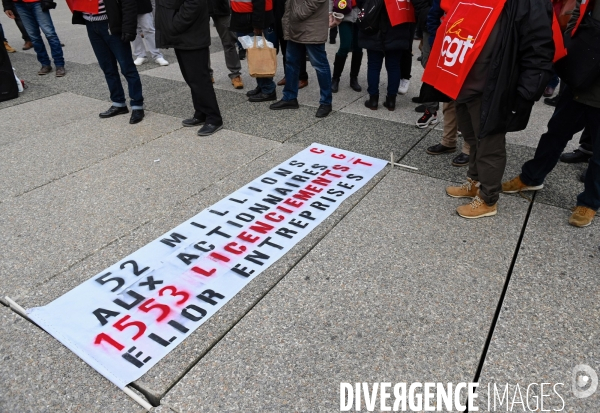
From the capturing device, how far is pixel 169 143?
14.9 ft

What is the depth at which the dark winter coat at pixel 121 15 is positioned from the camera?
440cm

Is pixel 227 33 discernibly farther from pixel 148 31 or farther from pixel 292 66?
pixel 148 31

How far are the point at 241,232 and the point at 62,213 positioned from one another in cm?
148

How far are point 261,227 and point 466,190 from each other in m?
1.63

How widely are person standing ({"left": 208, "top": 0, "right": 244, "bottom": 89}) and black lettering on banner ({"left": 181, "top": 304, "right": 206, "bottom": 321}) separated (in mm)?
4528

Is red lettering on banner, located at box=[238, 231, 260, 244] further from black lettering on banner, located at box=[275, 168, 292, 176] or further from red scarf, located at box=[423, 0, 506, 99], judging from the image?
red scarf, located at box=[423, 0, 506, 99]

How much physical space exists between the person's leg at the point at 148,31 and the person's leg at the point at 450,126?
5.24m

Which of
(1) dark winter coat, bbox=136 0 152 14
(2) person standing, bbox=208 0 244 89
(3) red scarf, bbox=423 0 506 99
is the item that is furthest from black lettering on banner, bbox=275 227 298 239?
(1) dark winter coat, bbox=136 0 152 14

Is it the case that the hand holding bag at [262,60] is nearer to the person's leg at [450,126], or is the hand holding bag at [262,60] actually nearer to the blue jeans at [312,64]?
the blue jeans at [312,64]

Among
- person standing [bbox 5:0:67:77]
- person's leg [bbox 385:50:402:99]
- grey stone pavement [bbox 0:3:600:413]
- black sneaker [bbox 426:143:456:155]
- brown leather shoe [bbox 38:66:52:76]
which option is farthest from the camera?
brown leather shoe [bbox 38:66:52:76]

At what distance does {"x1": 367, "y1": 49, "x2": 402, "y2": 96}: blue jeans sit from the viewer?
495 centimetres

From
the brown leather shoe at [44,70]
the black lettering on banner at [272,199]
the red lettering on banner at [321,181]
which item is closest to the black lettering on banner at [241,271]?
the black lettering on banner at [272,199]

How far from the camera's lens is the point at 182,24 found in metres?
4.19

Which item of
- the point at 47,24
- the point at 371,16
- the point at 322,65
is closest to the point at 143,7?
the point at 47,24
